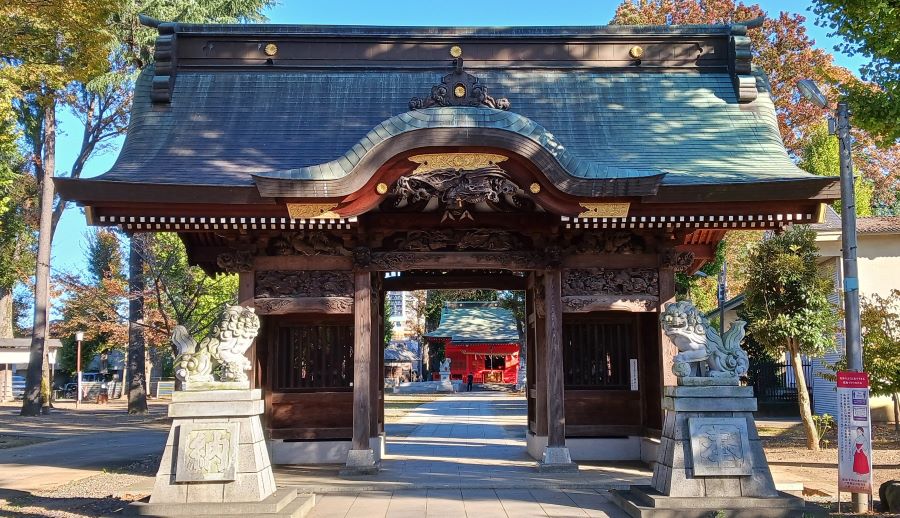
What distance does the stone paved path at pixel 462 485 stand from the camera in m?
8.40

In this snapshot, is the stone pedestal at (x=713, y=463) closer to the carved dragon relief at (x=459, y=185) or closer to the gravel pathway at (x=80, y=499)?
the carved dragon relief at (x=459, y=185)

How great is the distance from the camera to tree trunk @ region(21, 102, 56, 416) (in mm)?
25328

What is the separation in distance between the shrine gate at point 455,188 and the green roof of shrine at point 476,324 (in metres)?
33.7

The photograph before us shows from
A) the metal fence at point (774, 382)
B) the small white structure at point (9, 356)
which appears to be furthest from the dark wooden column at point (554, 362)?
the small white structure at point (9, 356)

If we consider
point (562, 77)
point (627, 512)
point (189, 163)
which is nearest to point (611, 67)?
point (562, 77)

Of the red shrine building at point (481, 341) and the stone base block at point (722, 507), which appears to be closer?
the stone base block at point (722, 507)

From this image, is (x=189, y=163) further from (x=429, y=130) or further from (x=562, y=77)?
(x=562, y=77)

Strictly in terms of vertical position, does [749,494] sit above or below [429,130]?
below

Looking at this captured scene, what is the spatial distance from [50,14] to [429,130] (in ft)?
31.1

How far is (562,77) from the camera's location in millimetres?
13805

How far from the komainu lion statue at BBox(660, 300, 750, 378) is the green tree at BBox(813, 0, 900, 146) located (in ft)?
16.0

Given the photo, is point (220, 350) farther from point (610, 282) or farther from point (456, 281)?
point (456, 281)

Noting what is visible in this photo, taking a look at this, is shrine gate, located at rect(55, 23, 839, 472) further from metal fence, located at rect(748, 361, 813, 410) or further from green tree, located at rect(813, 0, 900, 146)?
metal fence, located at rect(748, 361, 813, 410)

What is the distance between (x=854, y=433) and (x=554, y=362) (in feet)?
13.6
